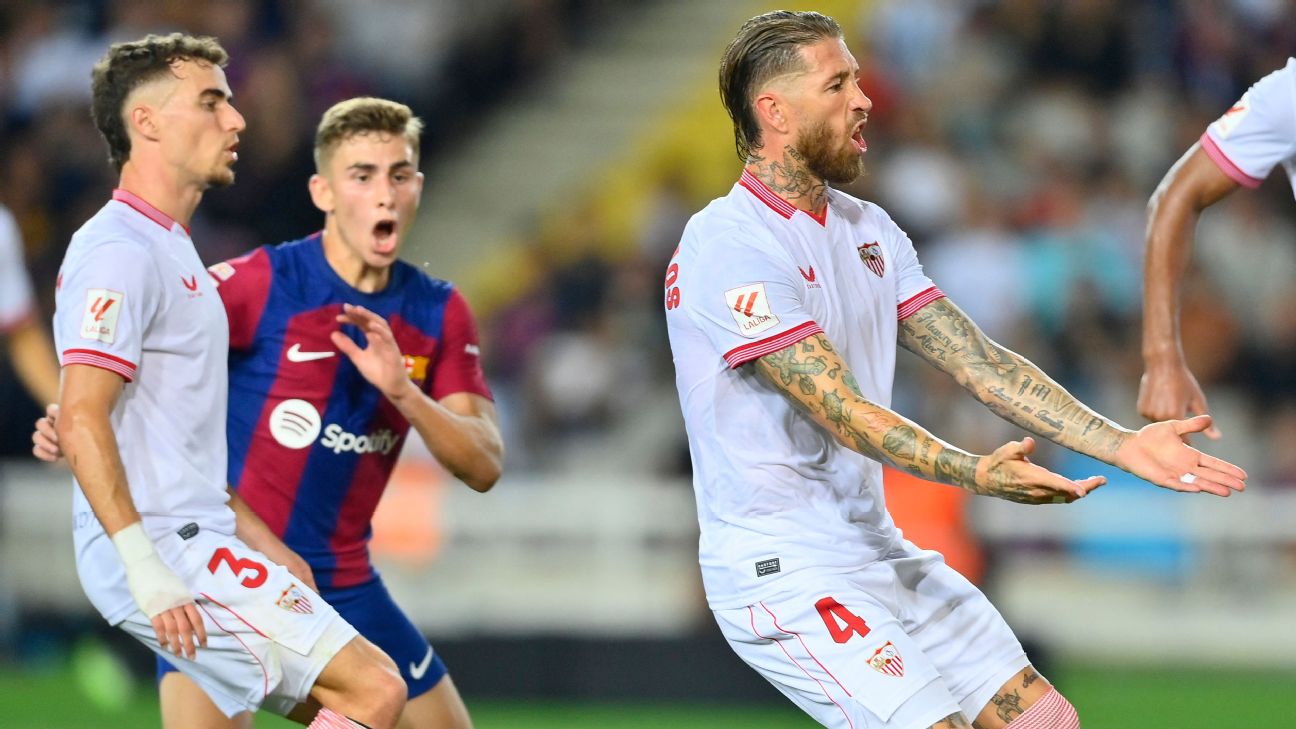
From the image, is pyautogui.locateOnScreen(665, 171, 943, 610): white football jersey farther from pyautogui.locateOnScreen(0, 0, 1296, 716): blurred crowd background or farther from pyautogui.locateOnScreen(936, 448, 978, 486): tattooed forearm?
pyautogui.locateOnScreen(0, 0, 1296, 716): blurred crowd background

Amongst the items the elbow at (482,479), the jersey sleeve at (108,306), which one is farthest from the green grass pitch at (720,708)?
the jersey sleeve at (108,306)

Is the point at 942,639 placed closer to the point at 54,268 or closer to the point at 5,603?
the point at 5,603

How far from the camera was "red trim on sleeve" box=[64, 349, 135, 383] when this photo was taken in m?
5.07

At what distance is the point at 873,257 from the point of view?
5.37 m

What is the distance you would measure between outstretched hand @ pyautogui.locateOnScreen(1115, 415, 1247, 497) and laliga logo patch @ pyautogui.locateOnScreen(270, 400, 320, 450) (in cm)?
254

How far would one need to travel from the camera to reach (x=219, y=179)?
5.63 m

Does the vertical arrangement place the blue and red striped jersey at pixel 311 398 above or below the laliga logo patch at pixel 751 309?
below

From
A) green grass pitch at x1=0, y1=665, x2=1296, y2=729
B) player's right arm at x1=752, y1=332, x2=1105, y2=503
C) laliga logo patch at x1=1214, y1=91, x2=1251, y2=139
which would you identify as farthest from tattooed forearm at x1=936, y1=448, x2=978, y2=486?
green grass pitch at x1=0, y1=665, x2=1296, y2=729

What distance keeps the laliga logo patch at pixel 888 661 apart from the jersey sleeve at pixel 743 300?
825mm

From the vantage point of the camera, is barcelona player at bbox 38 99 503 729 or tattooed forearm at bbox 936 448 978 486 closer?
tattooed forearm at bbox 936 448 978 486

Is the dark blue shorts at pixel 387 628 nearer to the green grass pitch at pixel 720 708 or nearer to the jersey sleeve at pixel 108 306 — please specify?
the jersey sleeve at pixel 108 306

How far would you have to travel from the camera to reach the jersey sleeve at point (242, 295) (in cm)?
589

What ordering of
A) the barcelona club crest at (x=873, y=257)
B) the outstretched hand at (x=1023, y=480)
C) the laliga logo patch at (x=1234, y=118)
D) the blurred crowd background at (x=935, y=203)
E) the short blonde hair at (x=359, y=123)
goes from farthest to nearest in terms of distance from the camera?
the blurred crowd background at (x=935, y=203), the short blonde hair at (x=359, y=123), the laliga logo patch at (x=1234, y=118), the barcelona club crest at (x=873, y=257), the outstretched hand at (x=1023, y=480)

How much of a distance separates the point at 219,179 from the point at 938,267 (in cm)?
835
